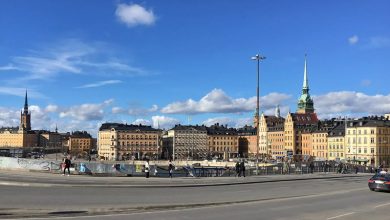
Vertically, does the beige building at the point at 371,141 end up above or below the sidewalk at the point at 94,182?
above

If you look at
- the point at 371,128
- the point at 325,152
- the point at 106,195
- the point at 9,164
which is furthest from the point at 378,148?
the point at 106,195

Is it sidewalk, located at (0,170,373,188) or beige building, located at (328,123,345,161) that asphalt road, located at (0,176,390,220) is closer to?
sidewalk, located at (0,170,373,188)

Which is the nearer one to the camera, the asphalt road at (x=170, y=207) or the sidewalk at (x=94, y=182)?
the asphalt road at (x=170, y=207)

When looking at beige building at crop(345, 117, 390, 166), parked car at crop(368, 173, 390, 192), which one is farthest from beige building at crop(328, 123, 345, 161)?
parked car at crop(368, 173, 390, 192)

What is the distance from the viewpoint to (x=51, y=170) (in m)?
54.2

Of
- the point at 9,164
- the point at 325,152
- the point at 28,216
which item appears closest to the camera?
the point at 28,216

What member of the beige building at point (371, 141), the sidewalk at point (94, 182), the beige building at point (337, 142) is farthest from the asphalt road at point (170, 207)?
the beige building at point (337, 142)

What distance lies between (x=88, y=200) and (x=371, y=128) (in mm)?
154982

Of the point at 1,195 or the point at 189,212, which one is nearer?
the point at 189,212

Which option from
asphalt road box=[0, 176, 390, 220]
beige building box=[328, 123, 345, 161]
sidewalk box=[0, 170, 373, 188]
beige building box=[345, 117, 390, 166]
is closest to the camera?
asphalt road box=[0, 176, 390, 220]

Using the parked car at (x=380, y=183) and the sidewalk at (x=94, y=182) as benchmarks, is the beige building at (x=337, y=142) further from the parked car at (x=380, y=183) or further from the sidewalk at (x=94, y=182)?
the parked car at (x=380, y=183)

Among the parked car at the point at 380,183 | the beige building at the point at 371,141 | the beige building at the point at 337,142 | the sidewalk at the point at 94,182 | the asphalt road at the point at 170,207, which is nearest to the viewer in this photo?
the asphalt road at the point at 170,207

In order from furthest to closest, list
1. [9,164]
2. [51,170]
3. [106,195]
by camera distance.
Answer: [9,164], [51,170], [106,195]

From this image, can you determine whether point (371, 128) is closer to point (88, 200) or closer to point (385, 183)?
point (385, 183)
